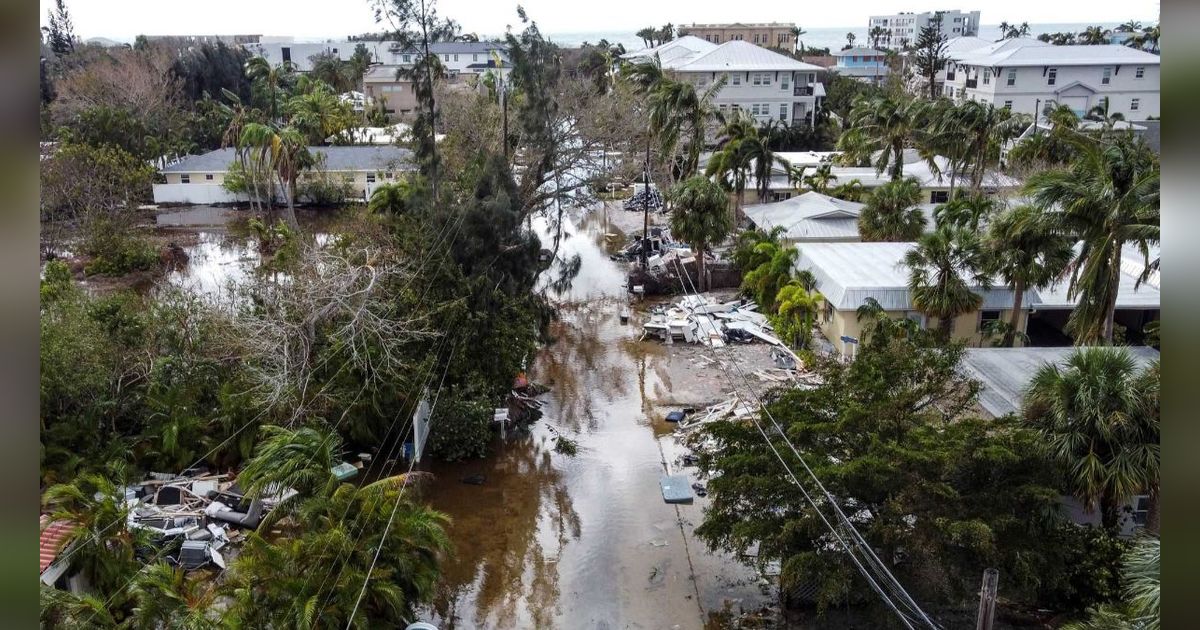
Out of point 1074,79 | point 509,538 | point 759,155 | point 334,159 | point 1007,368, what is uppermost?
point 1074,79

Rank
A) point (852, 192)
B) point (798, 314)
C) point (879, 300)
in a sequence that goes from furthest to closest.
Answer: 1. point (852, 192)
2. point (798, 314)
3. point (879, 300)

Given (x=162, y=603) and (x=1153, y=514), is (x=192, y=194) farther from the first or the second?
(x=1153, y=514)

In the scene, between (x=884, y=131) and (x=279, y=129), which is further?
(x=279, y=129)

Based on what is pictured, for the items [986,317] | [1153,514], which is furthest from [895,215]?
[1153,514]

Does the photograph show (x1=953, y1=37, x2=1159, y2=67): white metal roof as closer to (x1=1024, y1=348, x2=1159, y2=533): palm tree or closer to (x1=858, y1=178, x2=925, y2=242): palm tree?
(x1=858, y1=178, x2=925, y2=242): palm tree

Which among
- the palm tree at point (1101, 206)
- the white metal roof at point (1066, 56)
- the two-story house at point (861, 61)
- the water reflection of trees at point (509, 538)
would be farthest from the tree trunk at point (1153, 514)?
the two-story house at point (861, 61)

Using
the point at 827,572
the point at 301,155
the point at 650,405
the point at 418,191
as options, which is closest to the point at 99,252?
the point at 301,155
